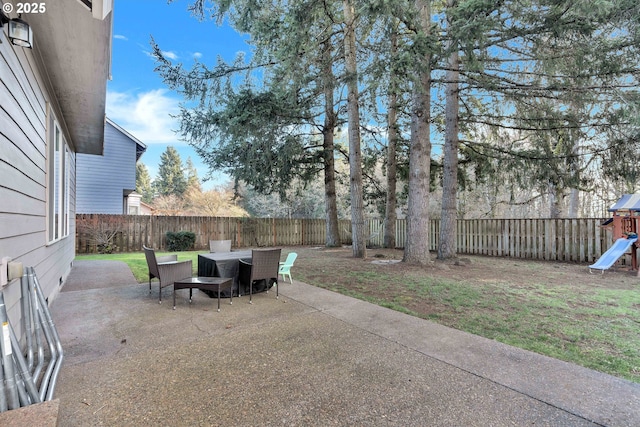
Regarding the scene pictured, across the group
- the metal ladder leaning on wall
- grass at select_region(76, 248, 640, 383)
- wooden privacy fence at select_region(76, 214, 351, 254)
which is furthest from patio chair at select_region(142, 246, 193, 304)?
wooden privacy fence at select_region(76, 214, 351, 254)

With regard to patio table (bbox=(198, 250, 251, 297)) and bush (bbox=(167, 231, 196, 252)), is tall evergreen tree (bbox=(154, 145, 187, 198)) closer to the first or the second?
bush (bbox=(167, 231, 196, 252))

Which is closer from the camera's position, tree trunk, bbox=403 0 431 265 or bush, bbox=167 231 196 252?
tree trunk, bbox=403 0 431 265

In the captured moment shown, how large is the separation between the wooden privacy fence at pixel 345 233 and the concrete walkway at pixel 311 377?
26.9ft

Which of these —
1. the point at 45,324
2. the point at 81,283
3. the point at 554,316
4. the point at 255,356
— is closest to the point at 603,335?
the point at 554,316

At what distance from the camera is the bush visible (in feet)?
42.9

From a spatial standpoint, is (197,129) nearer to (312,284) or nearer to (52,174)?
(52,174)

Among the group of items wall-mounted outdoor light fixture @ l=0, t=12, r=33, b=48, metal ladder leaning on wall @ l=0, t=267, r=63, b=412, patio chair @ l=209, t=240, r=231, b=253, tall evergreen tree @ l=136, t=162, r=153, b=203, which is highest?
tall evergreen tree @ l=136, t=162, r=153, b=203

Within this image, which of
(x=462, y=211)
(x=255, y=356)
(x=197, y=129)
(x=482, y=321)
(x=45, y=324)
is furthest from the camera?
(x=462, y=211)

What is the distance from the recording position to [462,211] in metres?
20.2

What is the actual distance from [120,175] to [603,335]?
19662 millimetres

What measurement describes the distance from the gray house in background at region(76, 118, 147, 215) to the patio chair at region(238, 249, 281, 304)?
47.3 ft

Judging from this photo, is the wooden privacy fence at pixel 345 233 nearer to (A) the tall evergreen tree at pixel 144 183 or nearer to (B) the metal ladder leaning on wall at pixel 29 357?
(B) the metal ladder leaning on wall at pixel 29 357

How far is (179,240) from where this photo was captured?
13.2 meters

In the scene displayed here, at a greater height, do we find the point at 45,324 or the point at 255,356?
the point at 45,324
